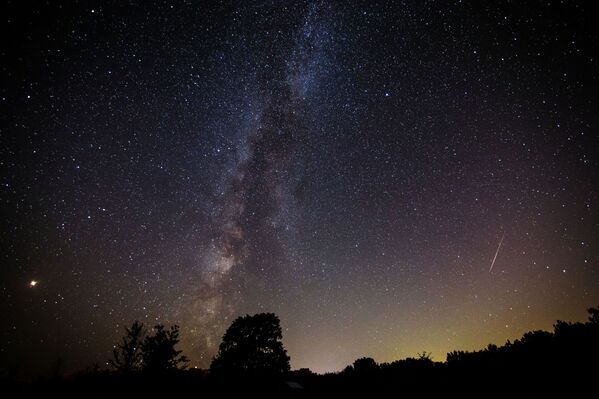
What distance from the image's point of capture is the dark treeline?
7.23 meters

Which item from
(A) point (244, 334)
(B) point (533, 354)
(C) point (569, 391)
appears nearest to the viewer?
(C) point (569, 391)

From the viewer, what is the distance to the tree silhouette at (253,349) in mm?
19328

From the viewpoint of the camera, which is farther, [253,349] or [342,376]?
[253,349]

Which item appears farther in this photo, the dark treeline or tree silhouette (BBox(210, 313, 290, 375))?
tree silhouette (BBox(210, 313, 290, 375))

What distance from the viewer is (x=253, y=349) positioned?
20.3 m

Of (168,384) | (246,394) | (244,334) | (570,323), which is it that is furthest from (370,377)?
(244,334)

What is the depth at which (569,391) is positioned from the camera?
615cm

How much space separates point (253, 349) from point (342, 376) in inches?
310

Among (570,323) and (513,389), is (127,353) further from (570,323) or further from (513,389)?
(570,323)

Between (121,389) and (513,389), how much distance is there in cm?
1483

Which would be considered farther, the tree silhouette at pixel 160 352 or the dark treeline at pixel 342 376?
the tree silhouette at pixel 160 352

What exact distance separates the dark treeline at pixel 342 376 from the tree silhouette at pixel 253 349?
0.22 ft

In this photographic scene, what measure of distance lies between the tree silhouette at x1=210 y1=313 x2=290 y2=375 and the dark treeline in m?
0.07

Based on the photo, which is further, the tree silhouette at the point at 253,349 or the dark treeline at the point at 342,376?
the tree silhouette at the point at 253,349
